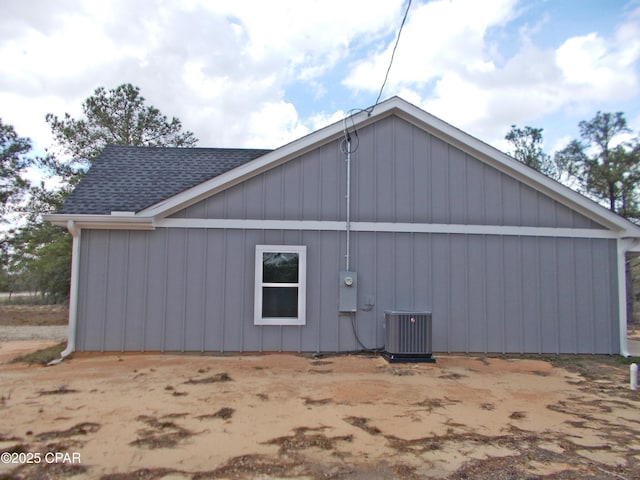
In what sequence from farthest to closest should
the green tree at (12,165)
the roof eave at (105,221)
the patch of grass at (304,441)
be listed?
the green tree at (12,165) → the roof eave at (105,221) → the patch of grass at (304,441)

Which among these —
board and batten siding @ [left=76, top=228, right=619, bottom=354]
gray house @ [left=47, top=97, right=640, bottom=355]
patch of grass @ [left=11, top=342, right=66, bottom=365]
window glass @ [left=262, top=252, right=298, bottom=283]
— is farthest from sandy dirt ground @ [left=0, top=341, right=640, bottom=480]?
window glass @ [left=262, top=252, right=298, bottom=283]

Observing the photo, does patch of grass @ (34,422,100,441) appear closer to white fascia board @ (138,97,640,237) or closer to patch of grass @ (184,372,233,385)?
patch of grass @ (184,372,233,385)

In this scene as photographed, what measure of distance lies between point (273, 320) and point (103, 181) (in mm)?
4551

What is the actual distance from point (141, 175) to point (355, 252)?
4.91 metres

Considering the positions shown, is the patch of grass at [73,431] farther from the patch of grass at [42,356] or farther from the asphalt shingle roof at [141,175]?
the asphalt shingle roof at [141,175]

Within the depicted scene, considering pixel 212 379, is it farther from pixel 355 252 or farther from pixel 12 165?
pixel 12 165

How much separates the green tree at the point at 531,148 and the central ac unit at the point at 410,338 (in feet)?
41.4

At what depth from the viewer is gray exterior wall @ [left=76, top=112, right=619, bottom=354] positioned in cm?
718

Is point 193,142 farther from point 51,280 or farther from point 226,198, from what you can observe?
point 226,198

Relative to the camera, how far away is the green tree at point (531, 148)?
1669cm

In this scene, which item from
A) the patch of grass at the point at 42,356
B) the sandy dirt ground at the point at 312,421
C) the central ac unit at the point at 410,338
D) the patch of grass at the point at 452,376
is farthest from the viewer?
the central ac unit at the point at 410,338

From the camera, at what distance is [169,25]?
1195 cm

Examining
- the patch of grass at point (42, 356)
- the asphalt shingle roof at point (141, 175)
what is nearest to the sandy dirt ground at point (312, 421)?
the patch of grass at point (42, 356)

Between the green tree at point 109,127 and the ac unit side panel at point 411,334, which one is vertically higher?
the green tree at point 109,127
